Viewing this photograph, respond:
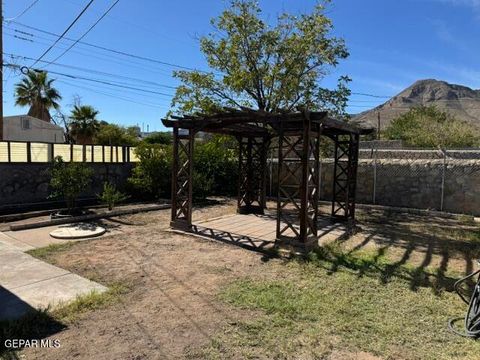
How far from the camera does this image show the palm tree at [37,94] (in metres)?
27.2

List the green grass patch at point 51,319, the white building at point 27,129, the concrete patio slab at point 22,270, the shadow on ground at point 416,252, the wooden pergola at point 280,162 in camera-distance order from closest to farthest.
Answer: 1. the green grass patch at point 51,319
2. the concrete patio slab at point 22,270
3. the shadow on ground at point 416,252
4. the wooden pergola at point 280,162
5. the white building at point 27,129

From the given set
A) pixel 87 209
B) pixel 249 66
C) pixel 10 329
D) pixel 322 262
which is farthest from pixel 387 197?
pixel 10 329

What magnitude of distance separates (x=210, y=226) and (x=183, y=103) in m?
5.09

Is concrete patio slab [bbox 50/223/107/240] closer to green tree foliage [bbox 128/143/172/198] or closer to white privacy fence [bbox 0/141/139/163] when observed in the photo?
white privacy fence [bbox 0/141/139/163]

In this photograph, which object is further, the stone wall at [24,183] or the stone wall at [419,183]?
the stone wall at [419,183]

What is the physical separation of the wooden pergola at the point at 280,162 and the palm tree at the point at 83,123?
2102 centimetres

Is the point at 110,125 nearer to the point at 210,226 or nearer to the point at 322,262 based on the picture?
the point at 210,226

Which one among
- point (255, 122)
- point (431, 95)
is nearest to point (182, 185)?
point (255, 122)

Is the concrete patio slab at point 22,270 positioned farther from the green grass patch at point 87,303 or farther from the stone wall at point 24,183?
the stone wall at point 24,183

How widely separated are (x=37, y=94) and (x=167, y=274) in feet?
90.8

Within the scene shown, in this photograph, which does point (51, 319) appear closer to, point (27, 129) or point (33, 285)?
point (33, 285)

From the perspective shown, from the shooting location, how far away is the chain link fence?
10812 mm

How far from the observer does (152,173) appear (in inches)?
504

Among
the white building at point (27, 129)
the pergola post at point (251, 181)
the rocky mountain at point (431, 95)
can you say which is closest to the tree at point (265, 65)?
the pergola post at point (251, 181)
